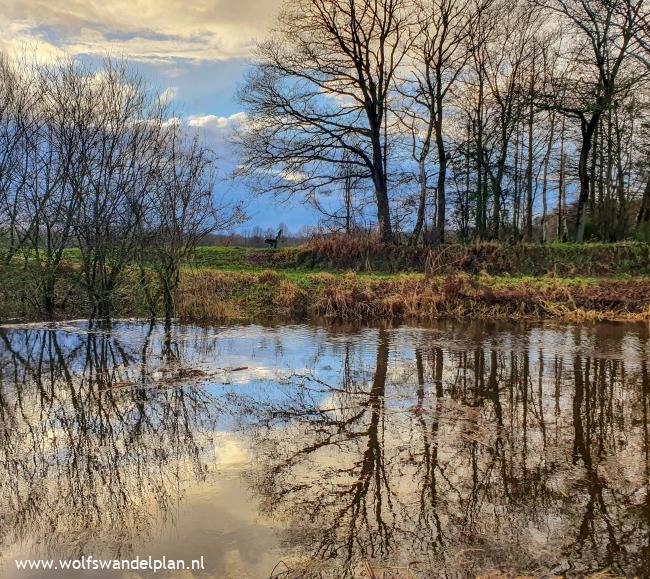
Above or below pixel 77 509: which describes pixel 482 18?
above

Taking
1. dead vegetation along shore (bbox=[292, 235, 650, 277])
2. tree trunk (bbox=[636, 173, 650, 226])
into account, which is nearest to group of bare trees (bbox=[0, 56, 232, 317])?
dead vegetation along shore (bbox=[292, 235, 650, 277])

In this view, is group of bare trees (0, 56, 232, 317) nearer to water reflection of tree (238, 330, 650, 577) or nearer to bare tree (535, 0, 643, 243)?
water reflection of tree (238, 330, 650, 577)

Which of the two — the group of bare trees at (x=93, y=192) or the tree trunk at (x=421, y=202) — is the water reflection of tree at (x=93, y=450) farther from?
the tree trunk at (x=421, y=202)

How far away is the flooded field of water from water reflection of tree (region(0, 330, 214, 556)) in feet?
0.08

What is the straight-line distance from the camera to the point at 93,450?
534 cm

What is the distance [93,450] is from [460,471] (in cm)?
350

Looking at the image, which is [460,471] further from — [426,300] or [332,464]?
[426,300]

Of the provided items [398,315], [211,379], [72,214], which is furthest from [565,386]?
[72,214]

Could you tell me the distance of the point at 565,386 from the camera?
7633mm

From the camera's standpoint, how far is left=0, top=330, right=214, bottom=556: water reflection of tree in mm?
3996

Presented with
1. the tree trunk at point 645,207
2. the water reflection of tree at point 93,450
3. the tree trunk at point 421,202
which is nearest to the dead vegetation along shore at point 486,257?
the tree trunk at point 421,202

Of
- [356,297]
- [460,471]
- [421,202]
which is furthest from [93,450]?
[421,202]

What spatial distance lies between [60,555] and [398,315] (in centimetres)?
1229

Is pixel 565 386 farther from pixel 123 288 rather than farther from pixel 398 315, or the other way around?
pixel 123 288
